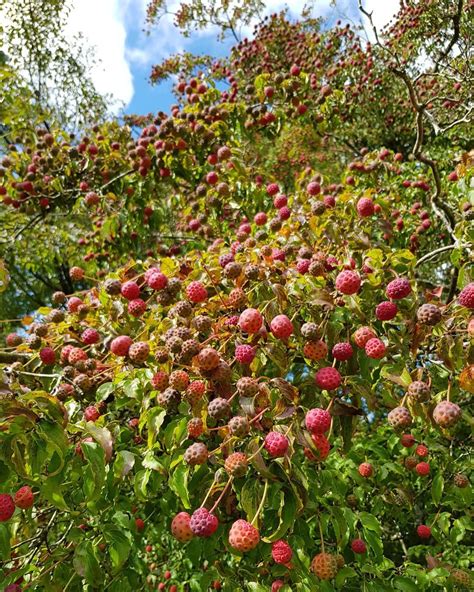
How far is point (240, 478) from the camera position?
4.76 ft

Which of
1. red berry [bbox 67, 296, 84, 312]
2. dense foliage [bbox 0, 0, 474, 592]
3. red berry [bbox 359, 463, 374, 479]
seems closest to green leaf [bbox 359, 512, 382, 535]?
dense foliage [bbox 0, 0, 474, 592]

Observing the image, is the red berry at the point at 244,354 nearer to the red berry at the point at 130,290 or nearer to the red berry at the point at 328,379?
the red berry at the point at 328,379

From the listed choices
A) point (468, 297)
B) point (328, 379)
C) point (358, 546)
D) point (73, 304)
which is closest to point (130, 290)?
point (73, 304)

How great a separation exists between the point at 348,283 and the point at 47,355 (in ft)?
4.10

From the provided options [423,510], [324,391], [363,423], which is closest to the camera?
[324,391]

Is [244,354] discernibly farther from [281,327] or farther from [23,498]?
[23,498]

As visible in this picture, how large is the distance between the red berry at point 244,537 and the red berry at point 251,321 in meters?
0.59

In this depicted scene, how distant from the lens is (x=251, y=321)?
1.61 m

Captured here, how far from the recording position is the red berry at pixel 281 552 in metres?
1.52

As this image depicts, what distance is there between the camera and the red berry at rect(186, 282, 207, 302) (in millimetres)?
1861

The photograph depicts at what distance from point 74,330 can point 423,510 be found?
301cm

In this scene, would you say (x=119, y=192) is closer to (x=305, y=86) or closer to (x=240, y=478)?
(x=305, y=86)

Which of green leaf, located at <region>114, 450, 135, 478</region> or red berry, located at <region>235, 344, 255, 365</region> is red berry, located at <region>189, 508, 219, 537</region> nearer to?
green leaf, located at <region>114, 450, 135, 478</region>

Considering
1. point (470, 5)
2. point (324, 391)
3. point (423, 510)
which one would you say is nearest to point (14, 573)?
point (324, 391)
